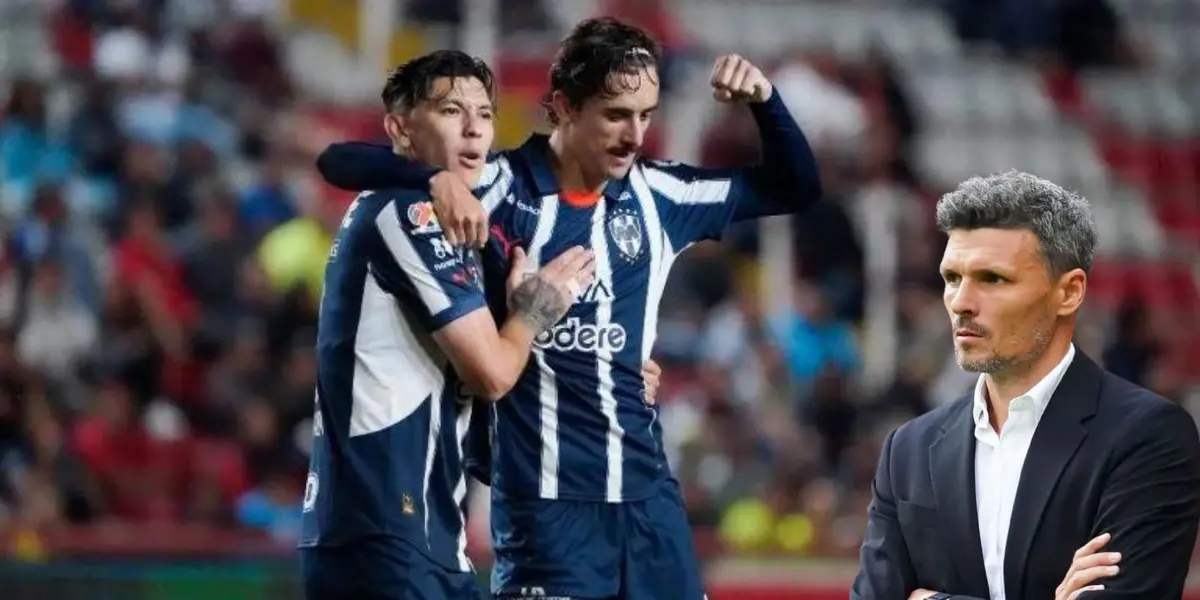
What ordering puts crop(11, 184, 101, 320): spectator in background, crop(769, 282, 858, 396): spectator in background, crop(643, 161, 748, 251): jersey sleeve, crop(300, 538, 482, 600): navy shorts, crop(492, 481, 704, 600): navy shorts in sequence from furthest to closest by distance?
1. crop(769, 282, 858, 396): spectator in background
2. crop(11, 184, 101, 320): spectator in background
3. crop(643, 161, 748, 251): jersey sleeve
4. crop(492, 481, 704, 600): navy shorts
5. crop(300, 538, 482, 600): navy shorts

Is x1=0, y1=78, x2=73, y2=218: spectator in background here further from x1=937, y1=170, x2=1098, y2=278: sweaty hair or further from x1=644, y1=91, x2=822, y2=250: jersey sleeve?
x1=937, y1=170, x2=1098, y2=278: sweaty hair

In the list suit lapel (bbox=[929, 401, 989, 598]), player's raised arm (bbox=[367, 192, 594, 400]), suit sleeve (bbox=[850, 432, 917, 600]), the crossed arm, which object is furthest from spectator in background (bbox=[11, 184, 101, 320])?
the crossed arm

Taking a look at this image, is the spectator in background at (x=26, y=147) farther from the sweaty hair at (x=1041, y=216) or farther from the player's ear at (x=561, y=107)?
the sweaty hair at (x=1041, y=216)

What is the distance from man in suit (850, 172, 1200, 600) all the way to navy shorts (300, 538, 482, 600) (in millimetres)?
975

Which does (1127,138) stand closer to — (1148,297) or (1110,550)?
(1148,297)

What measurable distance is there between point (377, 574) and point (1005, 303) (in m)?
1.52

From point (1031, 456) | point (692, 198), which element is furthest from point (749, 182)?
point (1031, 456)

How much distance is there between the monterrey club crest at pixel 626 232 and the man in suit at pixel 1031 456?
1136mm

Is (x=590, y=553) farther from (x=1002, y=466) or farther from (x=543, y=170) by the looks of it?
Answer: (x=1002, y=466)

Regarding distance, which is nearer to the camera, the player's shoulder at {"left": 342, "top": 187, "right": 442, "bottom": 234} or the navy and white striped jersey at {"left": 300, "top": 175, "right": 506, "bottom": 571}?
the navy and white striped jersey at {"left": 300, "top": 175, "right": 506, "bottom": 571}

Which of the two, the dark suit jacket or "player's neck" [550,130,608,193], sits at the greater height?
"player's neck" [550,130,608,193]

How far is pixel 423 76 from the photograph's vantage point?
15.5 feet

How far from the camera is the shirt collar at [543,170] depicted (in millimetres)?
5078

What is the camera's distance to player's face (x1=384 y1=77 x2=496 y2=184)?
4711mm
